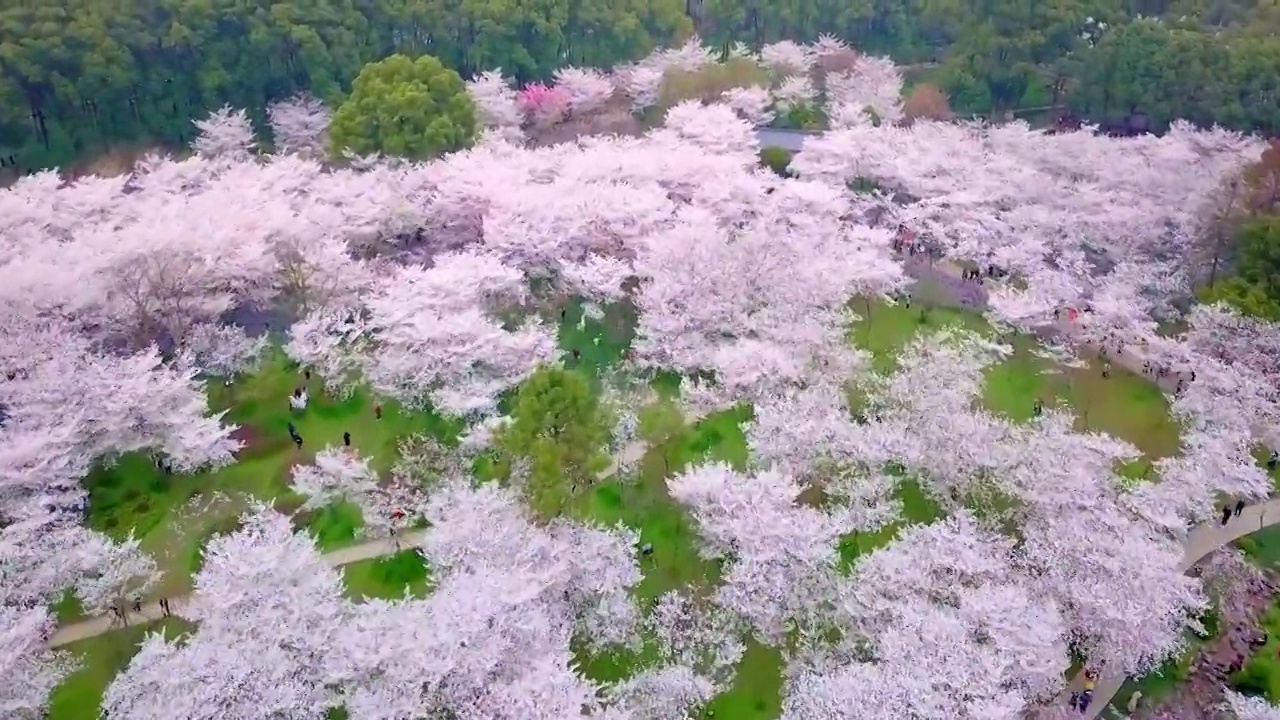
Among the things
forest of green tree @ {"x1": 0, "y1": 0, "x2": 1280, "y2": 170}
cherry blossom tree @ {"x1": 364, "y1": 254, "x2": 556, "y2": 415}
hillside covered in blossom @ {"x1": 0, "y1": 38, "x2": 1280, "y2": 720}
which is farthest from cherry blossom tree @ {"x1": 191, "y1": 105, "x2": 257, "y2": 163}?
cherry blossom tree @ {"x1": 364, "y1": 254, "x2": 556, "y2": 415}

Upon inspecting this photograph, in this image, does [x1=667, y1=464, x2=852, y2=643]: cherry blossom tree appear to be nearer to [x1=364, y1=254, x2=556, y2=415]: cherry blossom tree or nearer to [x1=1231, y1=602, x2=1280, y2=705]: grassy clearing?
[x1=364, y1=254, x2=556, y2=415]: cherry blossom tree

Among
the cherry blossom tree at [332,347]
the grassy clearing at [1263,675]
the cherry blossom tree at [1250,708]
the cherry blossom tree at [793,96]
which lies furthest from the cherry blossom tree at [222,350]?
the cherry blossom tree at [793,96]

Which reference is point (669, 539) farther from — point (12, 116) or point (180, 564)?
point (12, 116)

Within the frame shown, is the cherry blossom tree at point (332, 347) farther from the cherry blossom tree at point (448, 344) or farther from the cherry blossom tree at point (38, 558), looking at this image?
the cherry blossom tree at point (38, 558)

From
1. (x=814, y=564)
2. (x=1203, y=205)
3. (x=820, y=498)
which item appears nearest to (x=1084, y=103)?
(x=1203, y=205)

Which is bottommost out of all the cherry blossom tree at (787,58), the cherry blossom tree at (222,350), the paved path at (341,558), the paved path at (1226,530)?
the paved path at (1226,530)

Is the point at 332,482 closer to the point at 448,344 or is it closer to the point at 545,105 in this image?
the point at 448,344
